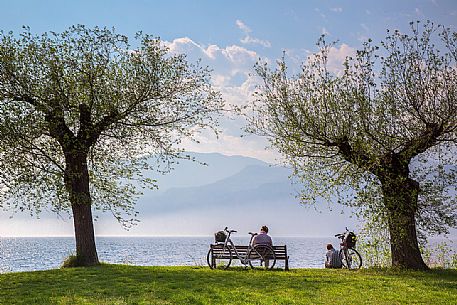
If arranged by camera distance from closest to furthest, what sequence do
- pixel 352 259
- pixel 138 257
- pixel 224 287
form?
1. pixel 224 287
2. pixel 352 259
3. pixel 138 257

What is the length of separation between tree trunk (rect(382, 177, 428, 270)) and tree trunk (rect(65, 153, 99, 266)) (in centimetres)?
1308

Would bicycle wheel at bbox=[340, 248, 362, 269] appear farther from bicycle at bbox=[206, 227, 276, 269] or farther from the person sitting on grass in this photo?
bicycle at bbox=[206, 227, 276, 269]

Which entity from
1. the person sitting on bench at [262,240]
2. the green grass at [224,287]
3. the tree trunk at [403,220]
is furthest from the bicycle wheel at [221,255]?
the tree trunk at [403,220]

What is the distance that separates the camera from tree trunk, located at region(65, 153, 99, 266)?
26516mm

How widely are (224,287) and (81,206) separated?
10.9 m

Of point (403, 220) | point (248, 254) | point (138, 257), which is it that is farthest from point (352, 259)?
point (138, 257)

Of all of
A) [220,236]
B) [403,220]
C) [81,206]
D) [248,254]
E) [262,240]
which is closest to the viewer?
[403,220]

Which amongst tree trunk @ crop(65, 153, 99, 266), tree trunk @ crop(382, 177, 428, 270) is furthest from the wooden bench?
tree trunk @ crop(65, 153, 99, 266)

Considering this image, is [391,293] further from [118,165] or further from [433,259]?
[118,165]

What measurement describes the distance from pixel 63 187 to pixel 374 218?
536 inches

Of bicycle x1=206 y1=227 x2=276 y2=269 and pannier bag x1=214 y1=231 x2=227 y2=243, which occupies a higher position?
pannier bag x1=214 y1=231 x2=227 y2=243

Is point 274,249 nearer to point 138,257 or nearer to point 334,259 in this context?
point 334,259

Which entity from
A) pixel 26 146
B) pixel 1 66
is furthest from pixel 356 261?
pixel 1 66

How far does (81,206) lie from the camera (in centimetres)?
2688
